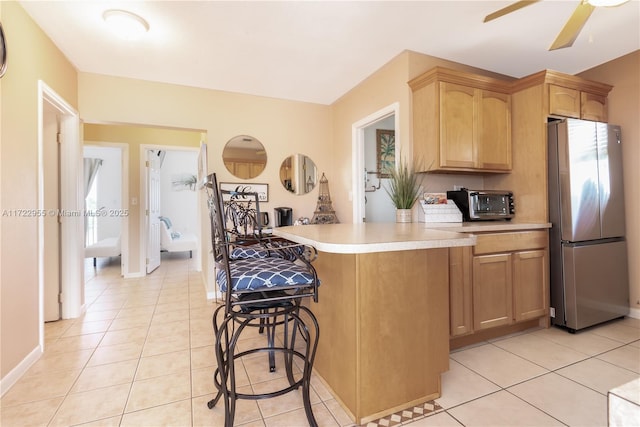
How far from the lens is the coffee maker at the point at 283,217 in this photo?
3.66 meters

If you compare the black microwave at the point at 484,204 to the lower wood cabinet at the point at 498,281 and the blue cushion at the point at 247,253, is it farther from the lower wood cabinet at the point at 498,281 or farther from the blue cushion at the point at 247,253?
the blue cushion at the point at 247,253

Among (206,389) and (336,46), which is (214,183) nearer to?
(206,389)

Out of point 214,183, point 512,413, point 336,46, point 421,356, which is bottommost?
point 512,413

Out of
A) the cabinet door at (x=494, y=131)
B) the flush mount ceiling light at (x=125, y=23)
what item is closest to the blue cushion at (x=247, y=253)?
the flush mount ceiling light at (x=125, y=23)

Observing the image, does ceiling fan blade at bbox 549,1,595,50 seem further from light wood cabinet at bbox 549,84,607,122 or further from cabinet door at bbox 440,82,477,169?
light wood cabinet at bbox 549,84,607,122

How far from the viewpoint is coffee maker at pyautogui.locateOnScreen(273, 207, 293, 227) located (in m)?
3.66

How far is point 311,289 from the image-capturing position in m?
1.40

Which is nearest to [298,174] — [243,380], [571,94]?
[243,380]

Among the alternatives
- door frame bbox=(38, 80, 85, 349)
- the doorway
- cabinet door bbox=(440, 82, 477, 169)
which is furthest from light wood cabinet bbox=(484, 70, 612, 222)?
the doorway

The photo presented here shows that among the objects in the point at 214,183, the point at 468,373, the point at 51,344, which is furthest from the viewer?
the point at 51,344

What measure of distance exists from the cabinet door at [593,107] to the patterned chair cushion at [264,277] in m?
3.08

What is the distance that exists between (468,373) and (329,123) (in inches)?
130

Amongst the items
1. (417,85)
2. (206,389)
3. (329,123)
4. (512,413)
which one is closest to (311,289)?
(206,389)

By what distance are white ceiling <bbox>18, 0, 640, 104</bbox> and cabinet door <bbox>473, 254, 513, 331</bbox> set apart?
1706mm
